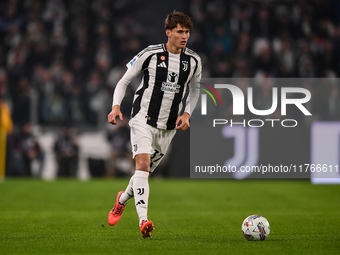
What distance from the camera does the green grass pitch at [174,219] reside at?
13.8 ft

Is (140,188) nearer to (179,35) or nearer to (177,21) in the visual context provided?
(179,35)

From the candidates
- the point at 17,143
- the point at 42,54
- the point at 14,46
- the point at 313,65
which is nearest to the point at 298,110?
the point at 313,65

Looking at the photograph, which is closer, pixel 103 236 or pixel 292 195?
pixel 103 236

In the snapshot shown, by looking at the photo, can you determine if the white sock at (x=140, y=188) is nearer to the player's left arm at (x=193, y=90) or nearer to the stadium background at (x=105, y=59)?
the player's left arm at (x=193, y=90)

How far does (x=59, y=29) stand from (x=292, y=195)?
11.1 metres

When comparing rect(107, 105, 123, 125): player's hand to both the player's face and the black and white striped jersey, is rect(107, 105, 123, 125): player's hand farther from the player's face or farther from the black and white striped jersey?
the player's face

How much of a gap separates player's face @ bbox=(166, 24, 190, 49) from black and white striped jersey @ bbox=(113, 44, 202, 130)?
163mm

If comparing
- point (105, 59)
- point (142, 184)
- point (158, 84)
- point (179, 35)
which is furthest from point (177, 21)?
point (105, 59)

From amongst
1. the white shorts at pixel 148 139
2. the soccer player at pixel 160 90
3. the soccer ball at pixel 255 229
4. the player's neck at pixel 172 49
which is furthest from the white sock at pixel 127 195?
the player's neck at pixel 172 49

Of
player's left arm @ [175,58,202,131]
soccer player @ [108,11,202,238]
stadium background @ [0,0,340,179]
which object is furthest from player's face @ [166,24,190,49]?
stadium background @ [0,0,340,179]

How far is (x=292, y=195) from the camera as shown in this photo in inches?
404

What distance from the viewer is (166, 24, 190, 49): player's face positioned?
495cm

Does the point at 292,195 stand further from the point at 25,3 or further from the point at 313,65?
the point at 25,3

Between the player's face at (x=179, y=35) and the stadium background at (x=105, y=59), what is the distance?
712 cm
